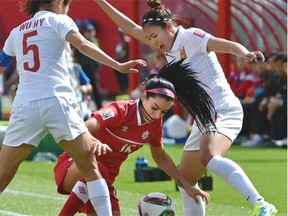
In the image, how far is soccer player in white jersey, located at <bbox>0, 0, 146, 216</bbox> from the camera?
7.20 m

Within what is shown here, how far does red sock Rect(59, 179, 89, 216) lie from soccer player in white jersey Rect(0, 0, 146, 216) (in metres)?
0.46

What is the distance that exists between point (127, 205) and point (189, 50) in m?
2.73

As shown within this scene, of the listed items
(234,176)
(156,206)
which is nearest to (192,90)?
(234,176)

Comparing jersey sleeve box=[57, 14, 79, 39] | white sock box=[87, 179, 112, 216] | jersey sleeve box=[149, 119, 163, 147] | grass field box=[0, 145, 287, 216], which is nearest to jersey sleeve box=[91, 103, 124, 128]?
jersey sleeve box=[149, 119, 163, 147]

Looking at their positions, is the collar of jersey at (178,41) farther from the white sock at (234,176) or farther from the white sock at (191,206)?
the white sock at (191,206)

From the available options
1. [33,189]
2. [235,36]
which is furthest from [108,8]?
[235,36]

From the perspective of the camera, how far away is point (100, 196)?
24.0ft

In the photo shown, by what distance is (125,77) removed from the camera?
1043 inches

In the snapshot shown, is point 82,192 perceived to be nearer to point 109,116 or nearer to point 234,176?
point 109,116

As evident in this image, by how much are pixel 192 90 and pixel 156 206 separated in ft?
3.31

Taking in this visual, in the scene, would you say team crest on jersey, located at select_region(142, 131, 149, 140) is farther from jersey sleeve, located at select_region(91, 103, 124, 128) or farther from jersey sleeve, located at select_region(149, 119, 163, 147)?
jersey sleeve, located at select_region(91, 103, 124, 128)

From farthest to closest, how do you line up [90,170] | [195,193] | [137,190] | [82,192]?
1. [137,190]
2. [195,193]
3. [82,192]
4. [90,170]

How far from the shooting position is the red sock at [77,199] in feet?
25.7

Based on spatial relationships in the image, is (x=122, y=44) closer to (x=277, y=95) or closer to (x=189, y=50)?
(x=277, y=95)
